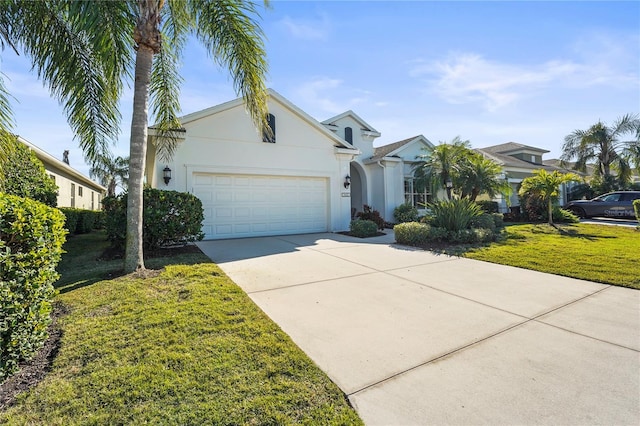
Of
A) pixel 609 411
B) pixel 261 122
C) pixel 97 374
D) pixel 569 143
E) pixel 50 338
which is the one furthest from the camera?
pixel 569 143

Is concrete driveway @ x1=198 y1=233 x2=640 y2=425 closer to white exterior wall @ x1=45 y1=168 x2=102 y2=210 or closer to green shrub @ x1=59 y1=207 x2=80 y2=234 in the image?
green shrub @ x1=59 y1=207 x2=80 y2=234

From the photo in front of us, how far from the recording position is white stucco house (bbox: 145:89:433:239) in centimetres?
992

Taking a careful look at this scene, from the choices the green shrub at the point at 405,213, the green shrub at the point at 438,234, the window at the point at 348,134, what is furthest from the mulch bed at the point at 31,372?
the window at the point at 348,134

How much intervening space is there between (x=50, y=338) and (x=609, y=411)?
4.95 metres

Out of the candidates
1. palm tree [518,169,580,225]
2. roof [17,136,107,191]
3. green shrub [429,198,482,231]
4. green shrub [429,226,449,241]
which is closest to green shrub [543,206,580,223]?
palm tree [518,169,580,225]

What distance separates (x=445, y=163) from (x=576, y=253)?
24.4ft

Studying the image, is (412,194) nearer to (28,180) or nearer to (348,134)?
(348,134)

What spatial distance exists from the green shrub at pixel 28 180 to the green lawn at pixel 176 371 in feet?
19.3

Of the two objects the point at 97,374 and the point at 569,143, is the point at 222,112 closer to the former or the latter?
the point at 97,374

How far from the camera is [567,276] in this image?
5.50m

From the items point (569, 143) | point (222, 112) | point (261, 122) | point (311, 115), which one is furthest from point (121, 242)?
point (569, 143)

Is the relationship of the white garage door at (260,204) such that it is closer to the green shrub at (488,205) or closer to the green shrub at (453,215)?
the green shrub at (453,215)

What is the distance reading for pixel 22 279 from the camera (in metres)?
2.48

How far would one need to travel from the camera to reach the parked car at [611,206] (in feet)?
49.4
